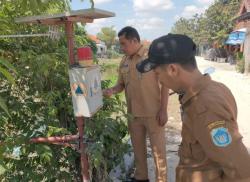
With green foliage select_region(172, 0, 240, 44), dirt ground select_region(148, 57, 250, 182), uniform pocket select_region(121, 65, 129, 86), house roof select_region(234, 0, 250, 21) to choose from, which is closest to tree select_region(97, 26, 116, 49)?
green foliage select_region(172, 0, 240, 44)

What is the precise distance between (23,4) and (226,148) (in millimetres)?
1426

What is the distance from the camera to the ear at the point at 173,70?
1.96 metres

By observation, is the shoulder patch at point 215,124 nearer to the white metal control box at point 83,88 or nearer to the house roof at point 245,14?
the white metal control box at point 83,88

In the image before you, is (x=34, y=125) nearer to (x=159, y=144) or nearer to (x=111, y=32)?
(x=159, y=144)

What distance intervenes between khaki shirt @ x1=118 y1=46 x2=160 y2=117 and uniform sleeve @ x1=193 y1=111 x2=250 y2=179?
240cm

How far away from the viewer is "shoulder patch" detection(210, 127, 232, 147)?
1.82 m

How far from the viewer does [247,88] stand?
1638cm

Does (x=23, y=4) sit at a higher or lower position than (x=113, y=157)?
higher

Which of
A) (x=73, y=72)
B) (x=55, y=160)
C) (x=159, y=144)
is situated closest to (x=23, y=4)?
(x=73, y=72)

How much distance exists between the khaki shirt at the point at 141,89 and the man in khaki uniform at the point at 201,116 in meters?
2.14

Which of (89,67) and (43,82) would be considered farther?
(43,82)

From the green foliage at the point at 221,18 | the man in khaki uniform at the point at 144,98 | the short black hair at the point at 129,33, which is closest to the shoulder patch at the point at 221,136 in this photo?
the man in khaki uniform at the point at 144,98

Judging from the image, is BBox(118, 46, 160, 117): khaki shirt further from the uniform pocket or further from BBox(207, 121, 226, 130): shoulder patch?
BBox(207, 121, 226, 130): shoulder patch

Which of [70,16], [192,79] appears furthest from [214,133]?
[70,16]
